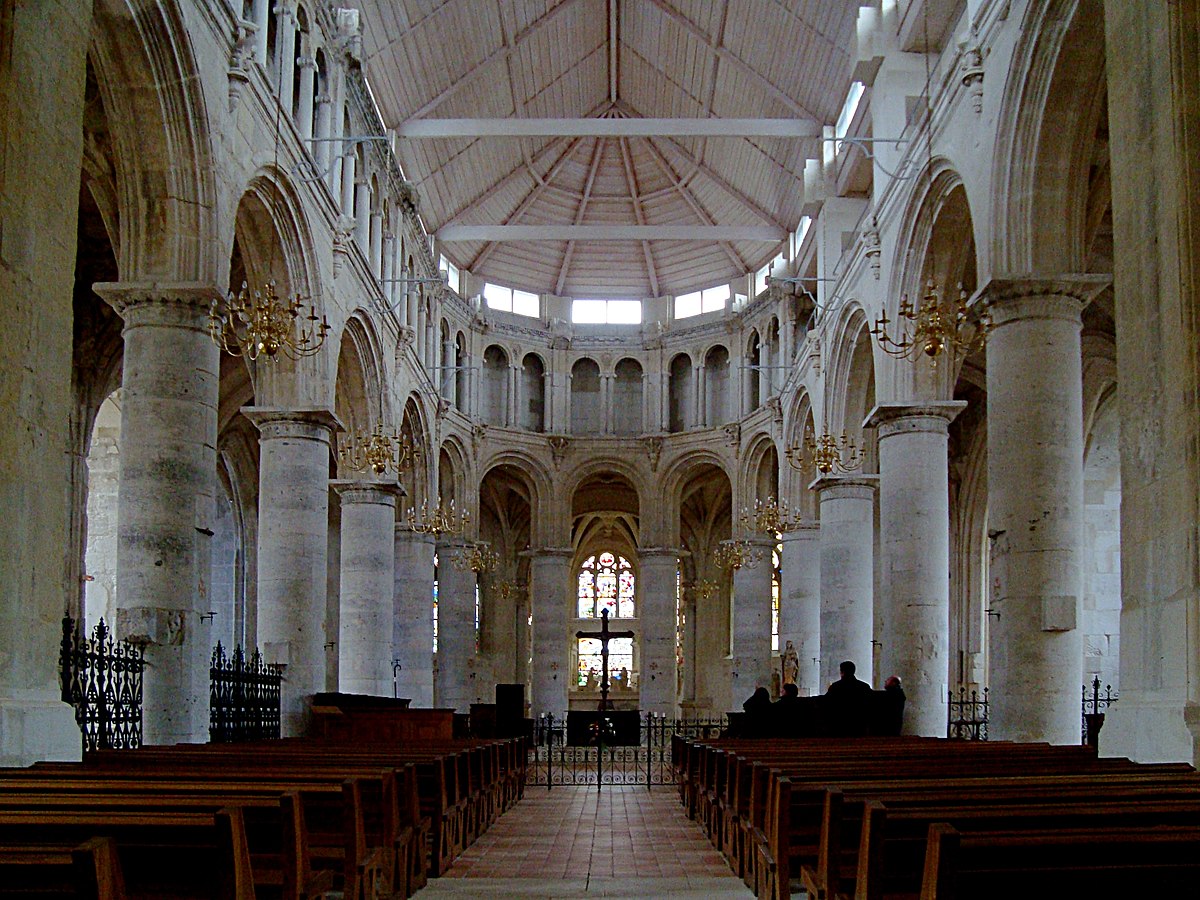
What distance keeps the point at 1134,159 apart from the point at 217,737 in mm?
12208

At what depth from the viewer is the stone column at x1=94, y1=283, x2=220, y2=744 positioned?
13977mm

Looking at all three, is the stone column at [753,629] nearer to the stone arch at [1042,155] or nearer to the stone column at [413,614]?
the stone column at [413,614]

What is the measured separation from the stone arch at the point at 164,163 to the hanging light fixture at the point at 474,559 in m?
20.4

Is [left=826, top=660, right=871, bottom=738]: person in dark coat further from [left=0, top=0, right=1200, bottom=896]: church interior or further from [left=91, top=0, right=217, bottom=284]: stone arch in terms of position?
[left=91, top=0, right=217, bottom=284]: stone arch

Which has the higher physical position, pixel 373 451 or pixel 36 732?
pixel 373 451

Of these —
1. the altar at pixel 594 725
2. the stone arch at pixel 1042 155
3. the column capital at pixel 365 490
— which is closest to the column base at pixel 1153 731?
the stone arch at pixel 1042 155

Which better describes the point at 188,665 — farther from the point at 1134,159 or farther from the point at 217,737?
the point at 1134,159

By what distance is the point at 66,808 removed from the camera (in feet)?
15.9

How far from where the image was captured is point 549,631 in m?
38.5

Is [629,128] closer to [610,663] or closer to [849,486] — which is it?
[849,486]

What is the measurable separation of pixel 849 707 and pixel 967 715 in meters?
12.6

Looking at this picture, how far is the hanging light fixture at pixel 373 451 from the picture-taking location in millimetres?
23484

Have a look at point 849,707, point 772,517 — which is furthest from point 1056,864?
point 772,517

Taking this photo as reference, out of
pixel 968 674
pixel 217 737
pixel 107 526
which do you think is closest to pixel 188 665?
pixel 217 737
